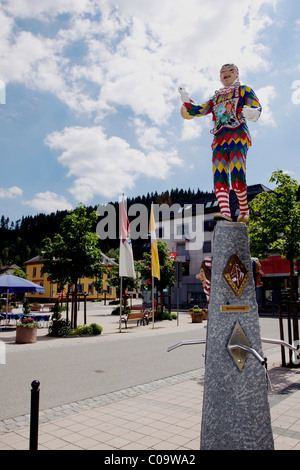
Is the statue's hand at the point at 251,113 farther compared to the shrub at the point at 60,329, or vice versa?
the shrub at the point at 60,329

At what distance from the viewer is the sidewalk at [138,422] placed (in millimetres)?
4531

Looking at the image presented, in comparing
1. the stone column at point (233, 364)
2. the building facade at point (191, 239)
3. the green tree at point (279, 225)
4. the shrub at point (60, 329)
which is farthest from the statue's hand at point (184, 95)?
the building facade at point (191, 239)

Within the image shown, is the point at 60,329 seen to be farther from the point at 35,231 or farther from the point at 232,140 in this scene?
the point at 35,231

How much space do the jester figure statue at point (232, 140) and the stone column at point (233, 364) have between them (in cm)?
39

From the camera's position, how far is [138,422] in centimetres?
538

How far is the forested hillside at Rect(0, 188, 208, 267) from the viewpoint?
3765 inches

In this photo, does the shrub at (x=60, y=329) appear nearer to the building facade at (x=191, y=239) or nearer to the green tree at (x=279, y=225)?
the green tree at (x=279, y=225)

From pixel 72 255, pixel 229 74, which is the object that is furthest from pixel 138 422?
pixel 72 255

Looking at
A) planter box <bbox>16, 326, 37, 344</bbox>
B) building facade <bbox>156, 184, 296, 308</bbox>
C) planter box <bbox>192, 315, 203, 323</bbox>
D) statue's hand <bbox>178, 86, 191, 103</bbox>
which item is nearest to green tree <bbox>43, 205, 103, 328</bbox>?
planter box <bbox>16, 326, 37, 344</bbox>

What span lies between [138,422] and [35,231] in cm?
12241

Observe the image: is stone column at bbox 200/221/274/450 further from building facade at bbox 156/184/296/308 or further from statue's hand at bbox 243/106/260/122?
building facade at bbox 156/184/296/308

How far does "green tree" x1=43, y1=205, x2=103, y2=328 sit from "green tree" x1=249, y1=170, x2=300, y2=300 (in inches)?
354

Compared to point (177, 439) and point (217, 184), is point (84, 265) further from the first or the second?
point (217, 184)
